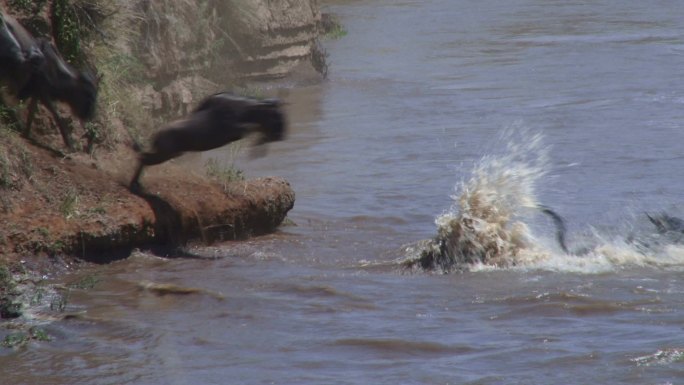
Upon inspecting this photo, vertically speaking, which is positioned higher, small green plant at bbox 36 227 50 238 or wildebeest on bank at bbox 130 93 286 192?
wildebeest on bank at bbox 130 93 286 192

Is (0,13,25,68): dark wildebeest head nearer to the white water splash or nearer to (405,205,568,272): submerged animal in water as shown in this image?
(405,205,568,272): submerged animal in water

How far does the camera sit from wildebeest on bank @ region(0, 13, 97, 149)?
27.0 ft

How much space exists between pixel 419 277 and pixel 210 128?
1.84 m

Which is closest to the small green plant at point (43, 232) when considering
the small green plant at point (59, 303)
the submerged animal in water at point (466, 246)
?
the small green plant at point (59, 303)

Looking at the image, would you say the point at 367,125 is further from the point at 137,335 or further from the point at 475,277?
the point at 137,335

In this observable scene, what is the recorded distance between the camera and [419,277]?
8.51m

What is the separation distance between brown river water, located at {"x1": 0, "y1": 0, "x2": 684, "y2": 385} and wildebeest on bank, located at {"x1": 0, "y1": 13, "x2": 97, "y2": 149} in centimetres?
131

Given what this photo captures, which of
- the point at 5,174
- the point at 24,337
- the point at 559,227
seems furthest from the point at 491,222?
the point at 24,337

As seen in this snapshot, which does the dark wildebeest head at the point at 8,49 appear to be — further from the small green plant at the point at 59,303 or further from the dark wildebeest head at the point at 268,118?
the small green plant at the point at 59,303

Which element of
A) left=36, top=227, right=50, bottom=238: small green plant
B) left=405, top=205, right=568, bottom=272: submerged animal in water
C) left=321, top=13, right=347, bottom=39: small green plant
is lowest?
left=321, top=13, right=347, bottom=39: small green plant

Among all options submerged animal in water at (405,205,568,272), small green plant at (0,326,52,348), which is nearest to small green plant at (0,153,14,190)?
small green plant at (0,326,52,348)

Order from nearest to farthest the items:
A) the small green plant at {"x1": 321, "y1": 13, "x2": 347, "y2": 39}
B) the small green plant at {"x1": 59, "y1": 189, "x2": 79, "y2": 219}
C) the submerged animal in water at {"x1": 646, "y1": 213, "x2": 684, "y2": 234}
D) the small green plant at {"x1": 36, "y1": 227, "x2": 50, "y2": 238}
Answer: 1. the small green plant at {"x1": 36, "y1": 227, "x2": 50, "y2": 238}
2. the small green plant at {"x1": 59, "y1": 189, "x2": 79, "y2": 219}
3. the submerged animal in water at {"x1": 646, "y1": 213, "x2": 684, "y2": 234}
4. the small green plant at {"x1": 321, "y1": 13, "x2": 347, "y2": 39}

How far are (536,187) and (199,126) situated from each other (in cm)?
481

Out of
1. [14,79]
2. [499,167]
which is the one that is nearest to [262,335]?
[14,79]
